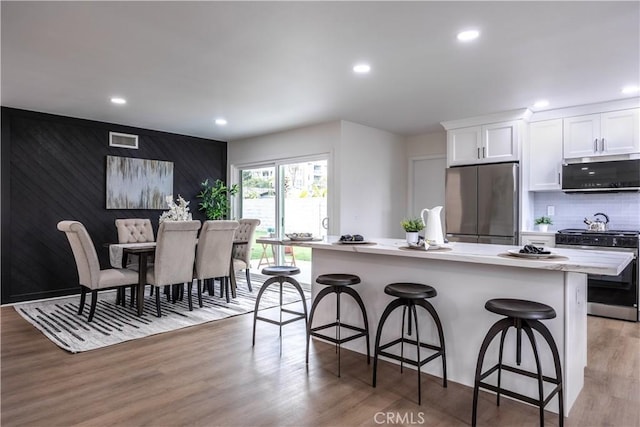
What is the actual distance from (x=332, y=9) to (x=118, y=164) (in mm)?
4704

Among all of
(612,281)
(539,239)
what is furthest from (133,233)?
(612,281)

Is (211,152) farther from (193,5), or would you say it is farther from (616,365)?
(616,365)

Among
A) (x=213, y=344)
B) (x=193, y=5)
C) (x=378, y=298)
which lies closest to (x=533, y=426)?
(x=378, y=298)

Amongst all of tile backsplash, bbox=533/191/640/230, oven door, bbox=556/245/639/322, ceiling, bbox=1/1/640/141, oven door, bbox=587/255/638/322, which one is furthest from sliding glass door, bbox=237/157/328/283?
oven door, bbox=587/255/638/322

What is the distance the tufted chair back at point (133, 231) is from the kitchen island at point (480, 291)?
10.8 feet

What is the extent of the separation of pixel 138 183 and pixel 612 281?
661 cm

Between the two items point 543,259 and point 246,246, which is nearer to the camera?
point 543,259

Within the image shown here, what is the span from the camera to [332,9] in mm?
2436

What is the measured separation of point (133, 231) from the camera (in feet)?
17.6

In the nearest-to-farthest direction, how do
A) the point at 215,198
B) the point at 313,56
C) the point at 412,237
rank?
the point at 412,237
the point at 313,56
the point at 215,198

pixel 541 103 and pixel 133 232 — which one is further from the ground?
pixel 541 103

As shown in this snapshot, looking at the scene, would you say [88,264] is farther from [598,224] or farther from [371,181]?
[598,224]

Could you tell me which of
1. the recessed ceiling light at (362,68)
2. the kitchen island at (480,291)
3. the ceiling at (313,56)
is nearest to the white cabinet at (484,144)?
the ceiling at (313,56)

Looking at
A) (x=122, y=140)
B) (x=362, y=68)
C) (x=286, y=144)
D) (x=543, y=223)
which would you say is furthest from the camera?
(x=286, y=144)
